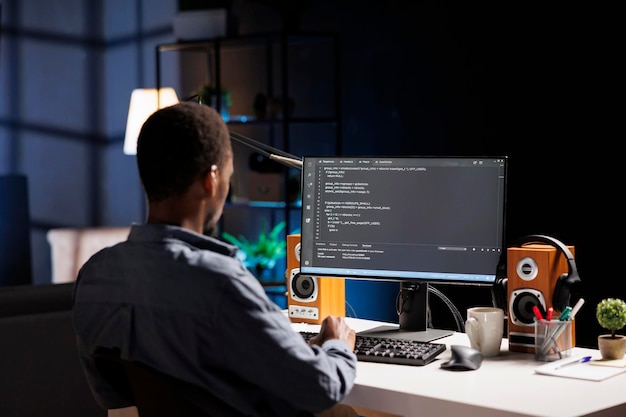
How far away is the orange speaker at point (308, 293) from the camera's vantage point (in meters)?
2.68

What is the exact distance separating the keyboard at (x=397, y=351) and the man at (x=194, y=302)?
385 millimetres

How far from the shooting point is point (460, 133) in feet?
15.5

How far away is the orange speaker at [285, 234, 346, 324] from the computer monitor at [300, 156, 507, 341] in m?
0.10

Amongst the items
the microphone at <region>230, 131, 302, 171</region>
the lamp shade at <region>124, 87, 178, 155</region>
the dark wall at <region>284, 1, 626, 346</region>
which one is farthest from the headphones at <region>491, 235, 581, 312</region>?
the lamp shade at <region>124, 87, 178, 155</region>

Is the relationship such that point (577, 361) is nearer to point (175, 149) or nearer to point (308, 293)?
point (308, 293)

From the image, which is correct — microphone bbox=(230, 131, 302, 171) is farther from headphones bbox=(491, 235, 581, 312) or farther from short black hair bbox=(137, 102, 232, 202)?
short black hair bbox=(137, 102, 232, 202)

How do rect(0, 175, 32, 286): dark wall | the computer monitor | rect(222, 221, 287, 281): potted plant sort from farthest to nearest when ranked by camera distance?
rect(0, 175, 32, 286): dark wall < rect(222, 221, 287, 281): potted plant < the computer monitor

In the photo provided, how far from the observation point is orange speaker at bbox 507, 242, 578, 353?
2.27 m

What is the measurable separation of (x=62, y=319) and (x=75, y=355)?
5.7 inches


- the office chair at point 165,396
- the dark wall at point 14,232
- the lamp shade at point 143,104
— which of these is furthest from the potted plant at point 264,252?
the office chair at point 165,396

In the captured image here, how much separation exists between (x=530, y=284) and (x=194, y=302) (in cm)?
100

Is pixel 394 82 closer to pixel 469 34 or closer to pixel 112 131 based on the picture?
pixel 469 34

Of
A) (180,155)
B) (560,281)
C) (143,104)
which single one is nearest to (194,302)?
(180,155)

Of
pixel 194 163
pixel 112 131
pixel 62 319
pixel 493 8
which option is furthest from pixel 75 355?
pixel 112 131
